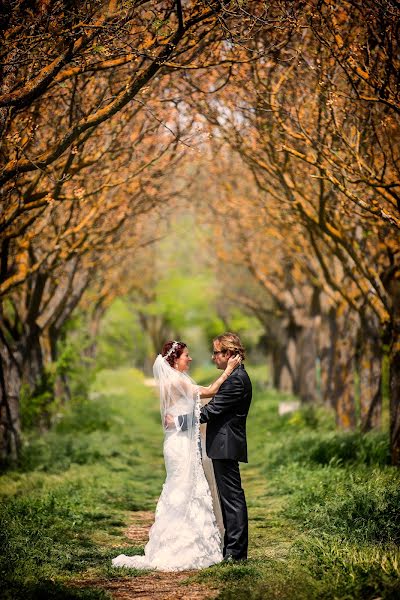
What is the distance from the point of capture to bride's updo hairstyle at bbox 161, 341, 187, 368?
8969mm

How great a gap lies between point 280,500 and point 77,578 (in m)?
5.13

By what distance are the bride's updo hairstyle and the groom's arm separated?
777 mm

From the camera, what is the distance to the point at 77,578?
775cm

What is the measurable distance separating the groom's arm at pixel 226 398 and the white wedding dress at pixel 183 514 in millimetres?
321

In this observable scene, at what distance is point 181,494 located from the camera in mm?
8609

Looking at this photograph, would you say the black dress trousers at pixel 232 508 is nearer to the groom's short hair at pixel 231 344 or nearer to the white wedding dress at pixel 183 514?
the white wedding dress at pixel 183 514

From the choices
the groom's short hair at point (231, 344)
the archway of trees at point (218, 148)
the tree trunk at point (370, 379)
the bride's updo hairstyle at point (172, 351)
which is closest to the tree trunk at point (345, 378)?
the archway of trees at point (218, 148)

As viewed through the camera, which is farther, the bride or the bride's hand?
the bride's hand

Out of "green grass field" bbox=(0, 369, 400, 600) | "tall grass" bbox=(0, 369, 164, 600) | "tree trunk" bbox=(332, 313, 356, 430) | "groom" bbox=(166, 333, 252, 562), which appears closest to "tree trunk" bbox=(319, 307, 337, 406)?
"green grass field" bbox=(0, 369, 400, 600)

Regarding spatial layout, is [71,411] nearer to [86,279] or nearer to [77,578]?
[86,279]

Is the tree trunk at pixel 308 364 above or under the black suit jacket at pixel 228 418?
above

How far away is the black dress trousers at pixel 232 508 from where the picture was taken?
8.31 meters

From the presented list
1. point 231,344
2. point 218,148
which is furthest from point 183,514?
point 218,148

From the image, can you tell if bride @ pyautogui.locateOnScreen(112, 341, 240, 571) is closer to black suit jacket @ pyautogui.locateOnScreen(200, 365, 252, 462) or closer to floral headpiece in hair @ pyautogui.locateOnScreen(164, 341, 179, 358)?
floral headpiece in hair @ pyautogui.locateOnScreen(164, 341, 179, 358)
